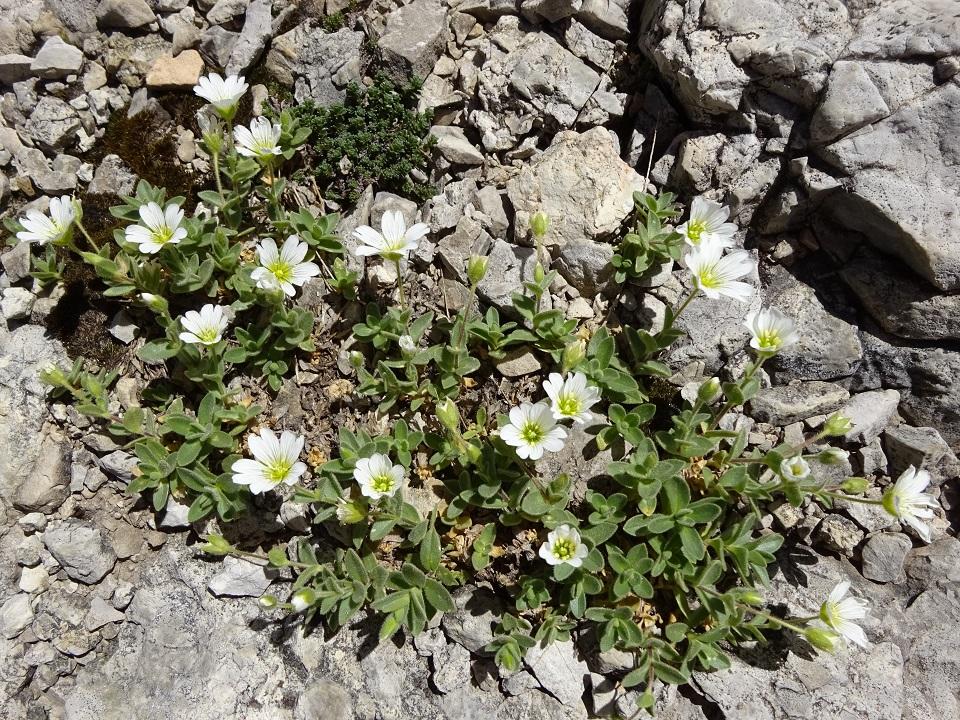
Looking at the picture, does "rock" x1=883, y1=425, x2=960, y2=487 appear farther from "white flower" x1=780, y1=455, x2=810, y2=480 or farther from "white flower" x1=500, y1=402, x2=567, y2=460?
"white flower" x1=500, y1=402, x2=567, y2=460

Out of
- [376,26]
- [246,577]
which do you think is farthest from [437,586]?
[376,26]

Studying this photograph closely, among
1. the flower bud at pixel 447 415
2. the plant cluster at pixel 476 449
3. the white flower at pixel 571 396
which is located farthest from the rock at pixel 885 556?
the flower bud at pixel 447 415

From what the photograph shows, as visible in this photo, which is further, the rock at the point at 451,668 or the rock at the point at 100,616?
the rock at the point at 100,616

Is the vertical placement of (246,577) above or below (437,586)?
below

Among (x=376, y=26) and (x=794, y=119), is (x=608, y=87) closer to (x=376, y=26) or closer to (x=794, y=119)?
(x=794, y=119)

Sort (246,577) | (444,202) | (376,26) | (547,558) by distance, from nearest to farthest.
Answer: (547,558) → (246,577) → (444,202) → (376,26)

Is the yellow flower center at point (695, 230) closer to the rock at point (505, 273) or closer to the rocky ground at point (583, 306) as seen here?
the rocky ground at point (583, 306)

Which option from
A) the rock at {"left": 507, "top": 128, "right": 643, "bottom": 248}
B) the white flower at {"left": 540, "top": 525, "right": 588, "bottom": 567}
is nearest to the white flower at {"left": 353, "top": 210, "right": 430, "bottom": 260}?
the rock at {"left": 507, "top": 128, "right": 643, "bottom": 248}
